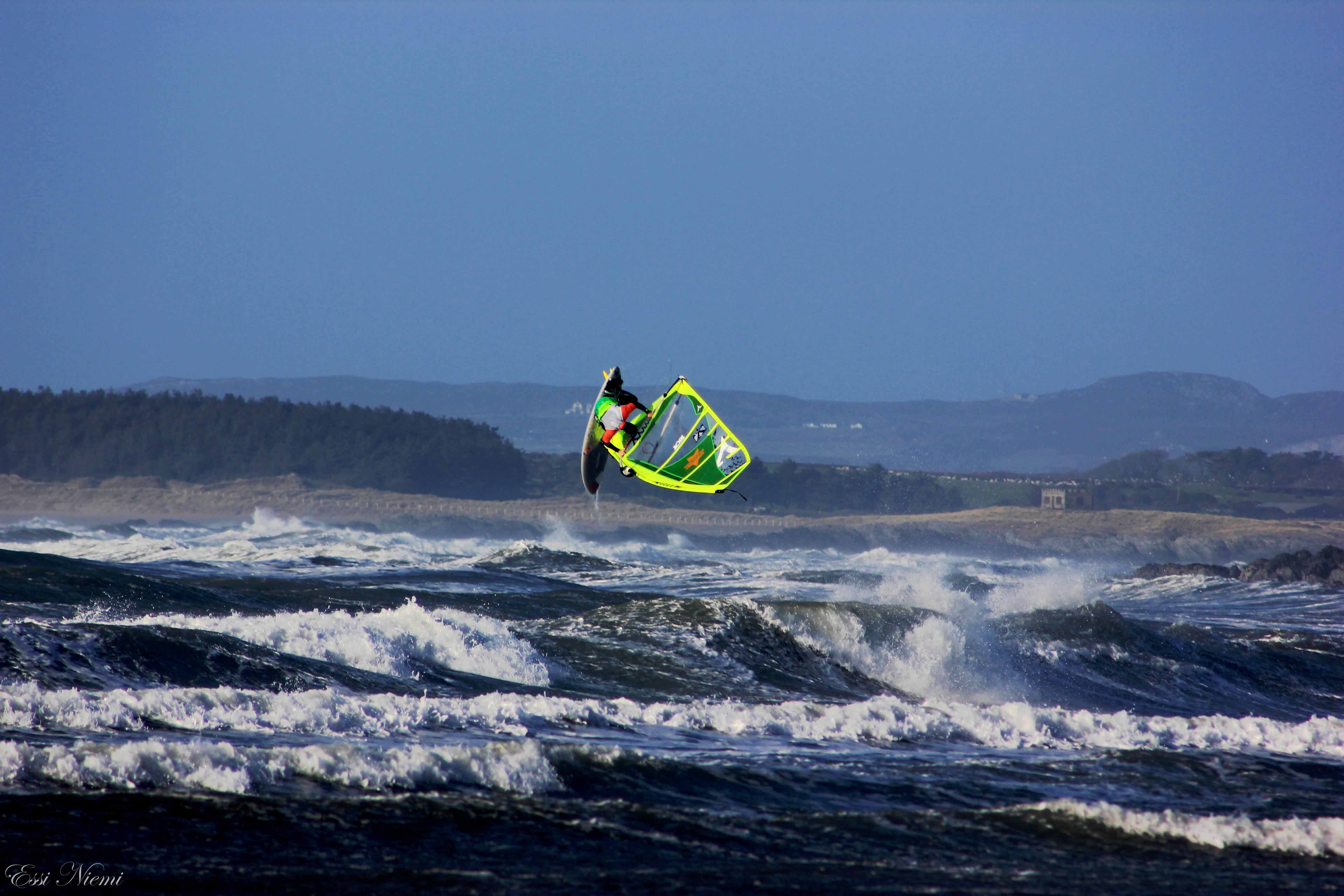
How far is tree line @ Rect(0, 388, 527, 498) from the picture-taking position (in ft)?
211

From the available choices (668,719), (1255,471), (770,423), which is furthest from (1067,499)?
(770,423)

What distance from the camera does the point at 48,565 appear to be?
55.0 ft

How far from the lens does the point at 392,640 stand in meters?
11.8

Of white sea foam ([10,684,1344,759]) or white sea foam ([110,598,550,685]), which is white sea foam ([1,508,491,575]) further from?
white sea foam ([10,684,1344,759])

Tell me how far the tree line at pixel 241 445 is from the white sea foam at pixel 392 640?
5356 cm

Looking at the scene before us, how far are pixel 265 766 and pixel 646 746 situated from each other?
2.82 metres

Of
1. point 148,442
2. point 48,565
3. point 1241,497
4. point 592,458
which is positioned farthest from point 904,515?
point 592,458

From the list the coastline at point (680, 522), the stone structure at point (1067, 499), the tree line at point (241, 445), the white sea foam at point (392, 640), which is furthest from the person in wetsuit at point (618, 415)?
the stone structure at point (1067, 499)

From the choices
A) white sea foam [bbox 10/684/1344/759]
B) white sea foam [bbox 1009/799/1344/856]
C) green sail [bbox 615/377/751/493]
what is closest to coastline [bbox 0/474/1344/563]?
white sea foam [bbox 10/684/1344/759]

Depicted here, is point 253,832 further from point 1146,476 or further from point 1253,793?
point 1146,476

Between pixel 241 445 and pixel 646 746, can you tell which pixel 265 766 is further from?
pixel 241 445

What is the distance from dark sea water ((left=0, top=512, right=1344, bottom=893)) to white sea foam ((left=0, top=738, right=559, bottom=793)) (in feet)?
0.07

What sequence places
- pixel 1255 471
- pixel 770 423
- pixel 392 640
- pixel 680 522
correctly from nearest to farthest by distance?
pixel 392 640 < pixel 680 522 < pixel 1255 471 < pixel 770 423

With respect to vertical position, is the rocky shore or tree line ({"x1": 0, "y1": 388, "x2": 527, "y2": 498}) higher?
tree line ({"x1": 0, "y1": 388, "x2": 527, "y2": 498})
